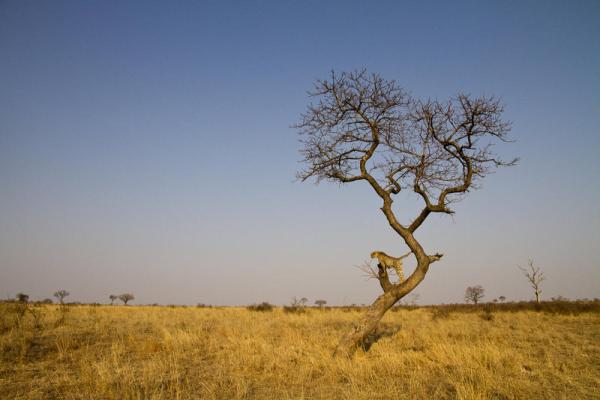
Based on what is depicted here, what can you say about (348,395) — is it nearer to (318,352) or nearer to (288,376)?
(288,376)

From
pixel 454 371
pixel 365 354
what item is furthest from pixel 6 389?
pixel 454 371

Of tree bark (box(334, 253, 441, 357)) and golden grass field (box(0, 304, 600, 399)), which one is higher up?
tree bark (box(334, 253, 441, 357))

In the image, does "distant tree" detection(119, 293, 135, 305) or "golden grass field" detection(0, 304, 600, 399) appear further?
"distant tree" detection(119, 293, 135, 305)

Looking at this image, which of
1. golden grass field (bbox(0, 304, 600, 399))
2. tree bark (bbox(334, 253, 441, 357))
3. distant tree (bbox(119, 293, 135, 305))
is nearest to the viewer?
golden grass field (bbox(0, 304, 600, 399))

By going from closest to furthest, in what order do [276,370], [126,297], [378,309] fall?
1. [276,370]
2. [378,309]
3. [126,297]

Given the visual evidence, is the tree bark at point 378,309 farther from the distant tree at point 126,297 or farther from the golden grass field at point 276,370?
the distant tree at point 126,297

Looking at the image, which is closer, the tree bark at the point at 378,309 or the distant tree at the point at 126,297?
the tree bark at the point at 378,309

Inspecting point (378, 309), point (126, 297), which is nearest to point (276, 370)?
point (378, 309)

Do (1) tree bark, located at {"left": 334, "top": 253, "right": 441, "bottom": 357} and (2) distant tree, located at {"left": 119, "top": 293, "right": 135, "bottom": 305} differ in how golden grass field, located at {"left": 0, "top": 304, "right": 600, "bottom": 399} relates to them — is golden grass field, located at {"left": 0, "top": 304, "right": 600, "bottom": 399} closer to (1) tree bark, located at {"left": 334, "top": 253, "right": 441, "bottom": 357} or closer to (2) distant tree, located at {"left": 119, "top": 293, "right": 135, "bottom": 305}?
(1) tree bark, located at {"left": 334, "top": 253, "right": 441, "bottom": 357}

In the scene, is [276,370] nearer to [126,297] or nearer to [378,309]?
[378,309]

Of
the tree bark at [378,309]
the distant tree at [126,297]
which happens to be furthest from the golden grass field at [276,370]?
the distant tree at [126,297]

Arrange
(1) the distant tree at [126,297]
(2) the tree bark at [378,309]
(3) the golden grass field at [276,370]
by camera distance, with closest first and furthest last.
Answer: (3) the golden grass field at [276,370], (2) the tree bark at [378,309], (1) the distant tree at [126,297]

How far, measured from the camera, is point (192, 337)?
10383mm

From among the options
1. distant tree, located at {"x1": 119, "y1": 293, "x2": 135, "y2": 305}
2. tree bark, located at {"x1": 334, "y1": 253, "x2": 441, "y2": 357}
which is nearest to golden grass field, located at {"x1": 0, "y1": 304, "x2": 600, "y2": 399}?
tree bark, located at {"x1": 334, "y1": 253, "x2": 441, "y2": 357}
